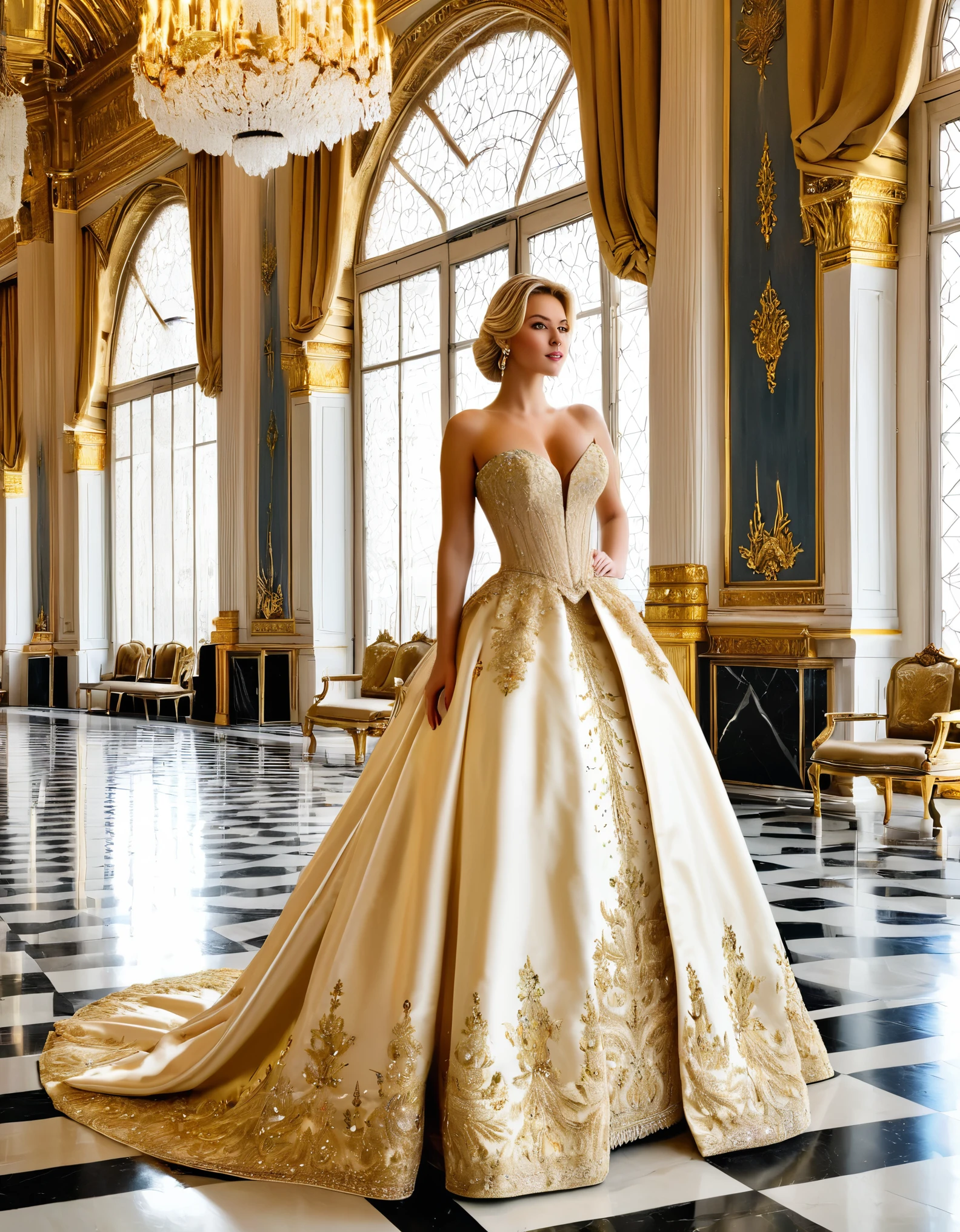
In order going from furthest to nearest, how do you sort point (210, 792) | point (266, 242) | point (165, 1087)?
point (266, 242)
point (210, 792)
point (165, 1087)

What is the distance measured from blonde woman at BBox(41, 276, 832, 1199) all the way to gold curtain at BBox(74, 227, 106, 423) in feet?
45.1

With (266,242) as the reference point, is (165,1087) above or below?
below

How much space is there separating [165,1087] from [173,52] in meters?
5.92

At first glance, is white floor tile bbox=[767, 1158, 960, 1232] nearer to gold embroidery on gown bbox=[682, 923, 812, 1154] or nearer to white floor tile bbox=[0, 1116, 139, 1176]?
gold embroidery on gown bbox=[682, 923, 812, 1154]

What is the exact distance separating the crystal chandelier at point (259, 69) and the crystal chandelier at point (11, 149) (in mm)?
873

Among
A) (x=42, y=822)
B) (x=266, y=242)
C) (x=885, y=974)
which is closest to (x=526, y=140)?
(x=266, y=242)

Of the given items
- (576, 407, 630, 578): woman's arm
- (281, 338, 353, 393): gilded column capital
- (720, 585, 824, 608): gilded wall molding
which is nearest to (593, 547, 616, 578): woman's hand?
(576, 407, 630, 578): woman's arm

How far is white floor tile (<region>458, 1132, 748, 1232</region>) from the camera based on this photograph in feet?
6.34

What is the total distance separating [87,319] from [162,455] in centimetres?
214

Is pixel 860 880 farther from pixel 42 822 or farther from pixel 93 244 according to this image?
pixel 93 244

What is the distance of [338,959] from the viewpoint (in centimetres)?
217

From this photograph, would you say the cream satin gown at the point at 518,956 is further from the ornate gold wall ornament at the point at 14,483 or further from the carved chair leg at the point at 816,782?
the ornate gold wall ornament at the point at 14,483

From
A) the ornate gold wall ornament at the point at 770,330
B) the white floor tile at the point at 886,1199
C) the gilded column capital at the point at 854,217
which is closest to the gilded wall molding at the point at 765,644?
the ornate gold wall ornament at the point at 770,330

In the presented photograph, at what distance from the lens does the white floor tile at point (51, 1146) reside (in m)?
2.18
